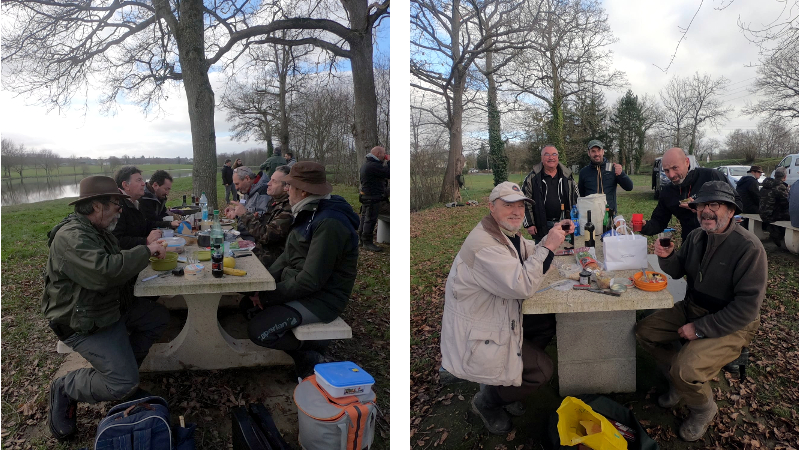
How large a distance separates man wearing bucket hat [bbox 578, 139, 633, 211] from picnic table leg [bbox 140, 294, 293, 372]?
2409 mm

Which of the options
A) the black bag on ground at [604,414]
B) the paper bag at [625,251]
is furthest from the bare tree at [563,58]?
the black bag on ground at [604,414]

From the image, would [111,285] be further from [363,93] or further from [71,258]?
[363,93]

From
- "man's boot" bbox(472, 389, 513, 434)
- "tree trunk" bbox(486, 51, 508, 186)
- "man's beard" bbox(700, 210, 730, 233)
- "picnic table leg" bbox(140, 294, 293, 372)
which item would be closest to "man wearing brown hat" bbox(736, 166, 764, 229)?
"man's beard" bbox(700, 210, 730, 233)

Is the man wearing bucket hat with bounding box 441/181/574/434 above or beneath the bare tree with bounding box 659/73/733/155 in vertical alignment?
beneath

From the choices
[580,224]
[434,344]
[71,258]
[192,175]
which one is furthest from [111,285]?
[580,224]

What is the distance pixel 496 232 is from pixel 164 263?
1838 mm

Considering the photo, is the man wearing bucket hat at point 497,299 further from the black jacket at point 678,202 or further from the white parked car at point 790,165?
the white parked car at point 790,165

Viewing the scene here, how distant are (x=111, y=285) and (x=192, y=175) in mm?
874

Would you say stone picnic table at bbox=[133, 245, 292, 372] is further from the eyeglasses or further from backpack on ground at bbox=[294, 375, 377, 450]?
the eyeglasses

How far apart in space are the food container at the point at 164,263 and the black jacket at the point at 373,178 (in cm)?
116

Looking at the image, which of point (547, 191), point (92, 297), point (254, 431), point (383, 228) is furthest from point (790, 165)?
point (92, 297)

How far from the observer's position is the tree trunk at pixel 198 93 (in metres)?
2.57

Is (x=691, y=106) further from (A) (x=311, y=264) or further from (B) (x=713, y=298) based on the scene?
(A) (x=311, y=264)

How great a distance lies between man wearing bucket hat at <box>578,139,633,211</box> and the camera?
9.30ft
